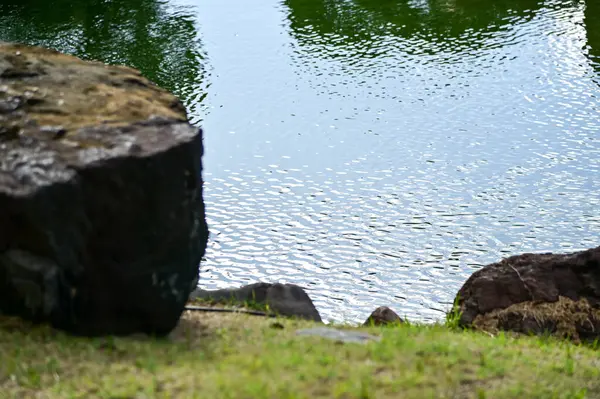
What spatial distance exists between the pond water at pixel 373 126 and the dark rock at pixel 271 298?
1.46 meters

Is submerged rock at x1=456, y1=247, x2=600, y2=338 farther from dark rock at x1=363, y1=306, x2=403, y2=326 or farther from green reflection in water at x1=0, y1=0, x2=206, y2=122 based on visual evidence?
green reflection in water at x1=0, y1=0, x2=206, y2=122

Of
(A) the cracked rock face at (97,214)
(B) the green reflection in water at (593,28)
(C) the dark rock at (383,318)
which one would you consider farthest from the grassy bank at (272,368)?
(B) the green reflection in water at (593,28)

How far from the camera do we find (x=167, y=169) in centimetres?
461

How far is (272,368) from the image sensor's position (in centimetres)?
400

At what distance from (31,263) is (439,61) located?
38.4 feet

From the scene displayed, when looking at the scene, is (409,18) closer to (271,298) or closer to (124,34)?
(124,34)

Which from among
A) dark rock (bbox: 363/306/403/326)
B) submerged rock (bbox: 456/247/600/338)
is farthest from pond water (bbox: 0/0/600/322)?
submerged rock (bbox: 456/247/600/338)

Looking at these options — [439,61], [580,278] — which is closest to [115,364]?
A: [580,278]

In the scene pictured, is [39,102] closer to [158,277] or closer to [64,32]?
[158,277]

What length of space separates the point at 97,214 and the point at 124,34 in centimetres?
1339

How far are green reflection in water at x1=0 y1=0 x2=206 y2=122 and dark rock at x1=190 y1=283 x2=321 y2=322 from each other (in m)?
7.20

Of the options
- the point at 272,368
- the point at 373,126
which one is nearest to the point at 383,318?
the point at 272,368

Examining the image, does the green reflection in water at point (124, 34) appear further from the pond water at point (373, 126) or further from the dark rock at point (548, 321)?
the dark rock at point (548, 321)

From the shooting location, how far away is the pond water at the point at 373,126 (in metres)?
9.28
